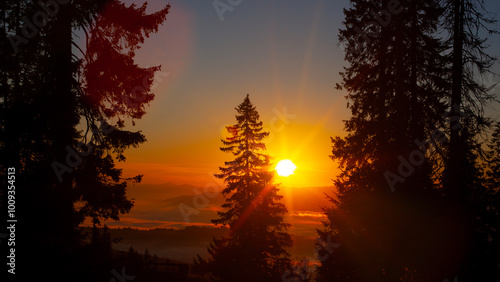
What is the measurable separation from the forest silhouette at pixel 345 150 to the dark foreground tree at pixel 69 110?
0.15 ft

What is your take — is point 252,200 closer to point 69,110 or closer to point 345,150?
point 345,150

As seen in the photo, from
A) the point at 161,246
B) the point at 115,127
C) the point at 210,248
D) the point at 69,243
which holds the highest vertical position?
the point at 115,127

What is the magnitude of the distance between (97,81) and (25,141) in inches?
129

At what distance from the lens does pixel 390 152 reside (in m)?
15.2

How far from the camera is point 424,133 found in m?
16.9

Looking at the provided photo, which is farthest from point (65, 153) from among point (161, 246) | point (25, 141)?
point (161, 246)

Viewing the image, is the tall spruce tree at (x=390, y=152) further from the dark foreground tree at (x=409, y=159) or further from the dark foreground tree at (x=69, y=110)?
the dark foreground tree at (x=69, y=110)

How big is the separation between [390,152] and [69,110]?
1275 centimetres

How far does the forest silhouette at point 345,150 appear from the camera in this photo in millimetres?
11125

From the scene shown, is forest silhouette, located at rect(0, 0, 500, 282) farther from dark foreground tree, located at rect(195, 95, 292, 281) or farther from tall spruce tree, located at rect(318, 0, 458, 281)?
dark foreground tree, located at rect(195, 95, 292, 281)

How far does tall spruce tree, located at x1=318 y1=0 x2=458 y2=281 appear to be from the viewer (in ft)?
41.1

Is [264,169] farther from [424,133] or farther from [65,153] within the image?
[65,153]

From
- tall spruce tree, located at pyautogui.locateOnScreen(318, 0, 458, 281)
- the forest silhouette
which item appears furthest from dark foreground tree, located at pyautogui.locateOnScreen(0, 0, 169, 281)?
tall spruce tree, located at pyautogui.locateOnScreen(318, 0, 458, 281)

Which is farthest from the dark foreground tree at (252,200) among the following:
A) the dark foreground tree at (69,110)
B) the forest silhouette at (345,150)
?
the dark foreground tree at (69,110)
